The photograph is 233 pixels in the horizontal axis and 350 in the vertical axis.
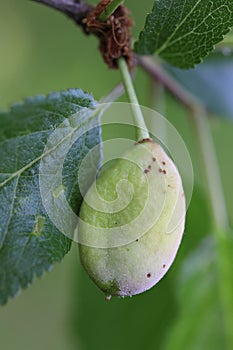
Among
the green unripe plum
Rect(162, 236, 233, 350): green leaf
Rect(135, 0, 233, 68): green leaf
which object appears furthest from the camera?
Rect(162, 236, 233, 350): green leaf

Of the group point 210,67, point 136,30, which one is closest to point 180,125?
point 136,30

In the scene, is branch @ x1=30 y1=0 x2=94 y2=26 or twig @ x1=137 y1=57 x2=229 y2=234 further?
twig @ x1=137 y1=57 x2=229 y2=234

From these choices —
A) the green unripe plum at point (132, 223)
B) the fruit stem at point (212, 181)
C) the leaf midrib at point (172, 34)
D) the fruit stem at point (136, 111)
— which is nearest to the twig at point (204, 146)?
the fruit stem at point (212, 181)

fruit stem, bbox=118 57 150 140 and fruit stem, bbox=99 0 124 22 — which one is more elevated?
fruit stem, bbox=99 0 124 22

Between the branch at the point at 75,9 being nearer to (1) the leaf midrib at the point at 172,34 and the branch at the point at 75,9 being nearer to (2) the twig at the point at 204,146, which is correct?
(1) the leaf midrib at the point at 172,34

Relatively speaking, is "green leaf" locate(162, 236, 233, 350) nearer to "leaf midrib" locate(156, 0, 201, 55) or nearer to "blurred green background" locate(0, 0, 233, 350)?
"blurred green background" locate(0, 0, 233, 350)

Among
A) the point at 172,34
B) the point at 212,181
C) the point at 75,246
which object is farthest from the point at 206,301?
the point at 172,34

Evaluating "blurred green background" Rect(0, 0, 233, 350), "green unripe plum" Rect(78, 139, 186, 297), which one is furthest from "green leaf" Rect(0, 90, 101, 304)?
"blurred green background" Rect(0, 0, 233, 350)
